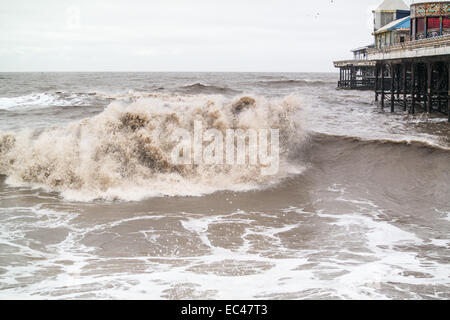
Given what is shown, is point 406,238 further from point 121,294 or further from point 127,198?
point 127,198

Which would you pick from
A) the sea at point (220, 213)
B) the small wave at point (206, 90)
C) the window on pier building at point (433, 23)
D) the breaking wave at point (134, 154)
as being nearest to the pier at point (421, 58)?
the window on pier building at point (433, 23)

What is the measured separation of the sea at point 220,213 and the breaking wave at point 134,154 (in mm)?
35

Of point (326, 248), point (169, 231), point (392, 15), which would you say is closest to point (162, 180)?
point (169, 231)

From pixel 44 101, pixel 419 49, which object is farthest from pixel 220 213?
pixel 44 101

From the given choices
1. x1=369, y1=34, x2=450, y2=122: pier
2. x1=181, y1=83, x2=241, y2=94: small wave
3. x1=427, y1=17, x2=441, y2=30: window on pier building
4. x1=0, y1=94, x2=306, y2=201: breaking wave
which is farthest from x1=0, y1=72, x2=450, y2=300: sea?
x1=181, y1=83, x2=241, y2=94: small wave

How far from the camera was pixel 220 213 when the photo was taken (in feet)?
23.3

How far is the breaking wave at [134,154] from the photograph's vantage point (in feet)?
27.6

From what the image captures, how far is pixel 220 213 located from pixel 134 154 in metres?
3.00

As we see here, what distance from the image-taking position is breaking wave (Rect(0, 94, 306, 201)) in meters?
8.41

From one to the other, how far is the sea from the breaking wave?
0.12ft

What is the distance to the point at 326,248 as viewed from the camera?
557 cm

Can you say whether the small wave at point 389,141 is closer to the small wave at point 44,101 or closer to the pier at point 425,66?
the pier at point 425,66

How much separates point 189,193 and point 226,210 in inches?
45.8

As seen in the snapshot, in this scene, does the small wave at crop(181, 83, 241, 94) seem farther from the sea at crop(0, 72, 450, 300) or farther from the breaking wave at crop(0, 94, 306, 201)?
the breaking wave at crop(0, 94, 306, 201)
